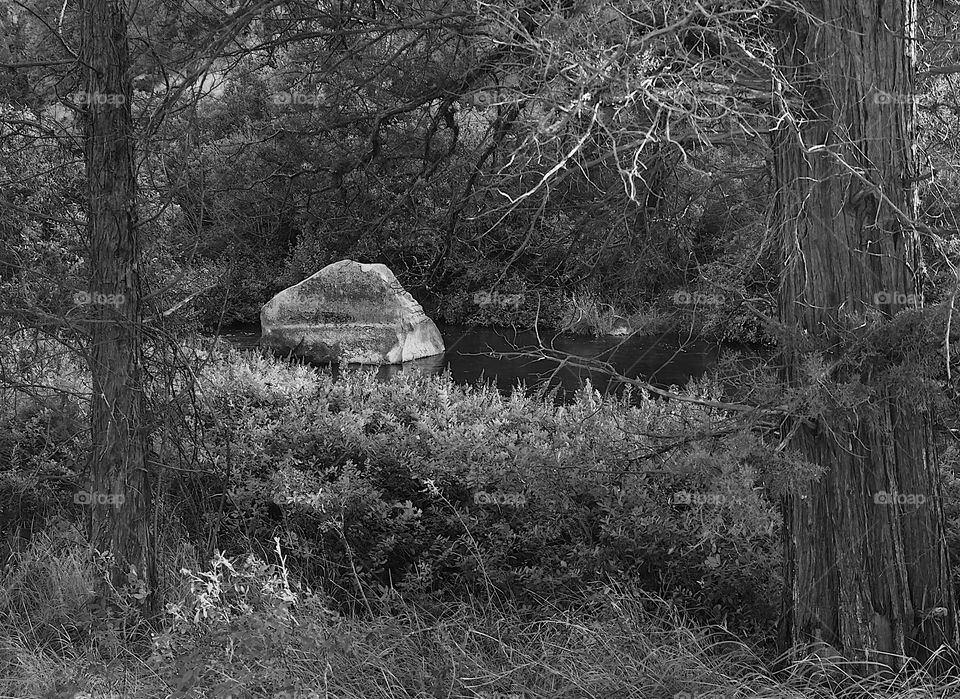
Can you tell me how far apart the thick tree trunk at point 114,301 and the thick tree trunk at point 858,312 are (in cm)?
293

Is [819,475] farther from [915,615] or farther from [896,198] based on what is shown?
[896,198]

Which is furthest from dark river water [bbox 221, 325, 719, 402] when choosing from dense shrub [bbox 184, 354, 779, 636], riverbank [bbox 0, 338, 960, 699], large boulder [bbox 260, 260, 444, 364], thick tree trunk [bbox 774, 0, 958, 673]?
thick tree trunk [bbox 774, 0, 958, 673]

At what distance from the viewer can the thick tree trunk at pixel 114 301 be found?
445cm

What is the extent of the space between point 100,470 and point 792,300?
10.7ft

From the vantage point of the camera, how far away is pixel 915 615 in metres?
3.96

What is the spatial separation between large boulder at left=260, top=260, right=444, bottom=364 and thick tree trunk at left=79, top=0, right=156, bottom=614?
9.32 m

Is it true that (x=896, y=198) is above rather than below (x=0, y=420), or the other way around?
above

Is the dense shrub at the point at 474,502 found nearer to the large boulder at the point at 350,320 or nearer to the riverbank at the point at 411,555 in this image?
the riverbank at the point at 411,555

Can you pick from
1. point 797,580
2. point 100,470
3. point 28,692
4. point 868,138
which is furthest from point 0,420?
point 868,138

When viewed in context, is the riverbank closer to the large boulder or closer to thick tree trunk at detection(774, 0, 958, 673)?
thick tree trunk at detection(774, 0, 958, 673)

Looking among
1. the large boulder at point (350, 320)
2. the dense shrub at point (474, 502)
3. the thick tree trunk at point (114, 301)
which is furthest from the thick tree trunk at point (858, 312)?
the large boulder at point (350, 320)

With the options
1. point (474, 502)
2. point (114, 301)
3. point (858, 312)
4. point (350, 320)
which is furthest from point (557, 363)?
point (858, 312)

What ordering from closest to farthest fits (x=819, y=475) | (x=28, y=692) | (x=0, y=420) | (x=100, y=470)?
(x=819, y=475)
(x=28, y=692)
(x=100, y=470)
(x=0, y=420)

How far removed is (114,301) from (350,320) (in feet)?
32.4
